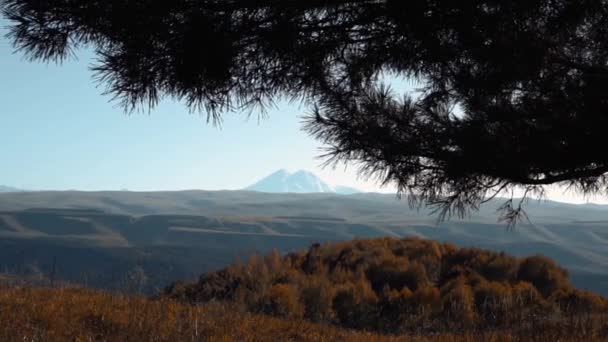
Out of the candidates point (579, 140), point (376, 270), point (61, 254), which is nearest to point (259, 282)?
point (376, 270)

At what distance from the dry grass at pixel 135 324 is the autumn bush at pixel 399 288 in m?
2.46

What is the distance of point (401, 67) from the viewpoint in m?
7.07

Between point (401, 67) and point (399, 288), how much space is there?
7.43 metres

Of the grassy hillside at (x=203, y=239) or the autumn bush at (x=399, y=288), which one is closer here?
the autumn bush at (x=399, y=288)

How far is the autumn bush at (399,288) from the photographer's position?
11.0m

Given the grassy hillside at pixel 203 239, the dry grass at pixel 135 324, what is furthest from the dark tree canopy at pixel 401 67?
the grassy hillside at pixel 203 239

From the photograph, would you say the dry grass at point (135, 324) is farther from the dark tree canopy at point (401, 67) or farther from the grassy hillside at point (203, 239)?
the grassy hillside at point (203, 239)

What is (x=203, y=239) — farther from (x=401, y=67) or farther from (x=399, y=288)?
(x=401, y=67)

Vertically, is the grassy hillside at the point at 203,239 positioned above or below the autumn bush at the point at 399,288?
below

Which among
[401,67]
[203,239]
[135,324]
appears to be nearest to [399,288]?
[401,67]

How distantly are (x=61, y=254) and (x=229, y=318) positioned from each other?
105 m

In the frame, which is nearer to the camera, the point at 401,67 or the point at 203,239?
the point at 401,67

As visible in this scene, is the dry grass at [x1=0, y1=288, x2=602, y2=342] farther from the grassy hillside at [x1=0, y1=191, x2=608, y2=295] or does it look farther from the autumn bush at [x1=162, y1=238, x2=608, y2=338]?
the grassy hillside at [x1=0, y1=191, x2=608, y2=295]

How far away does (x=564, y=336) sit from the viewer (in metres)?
6.32
